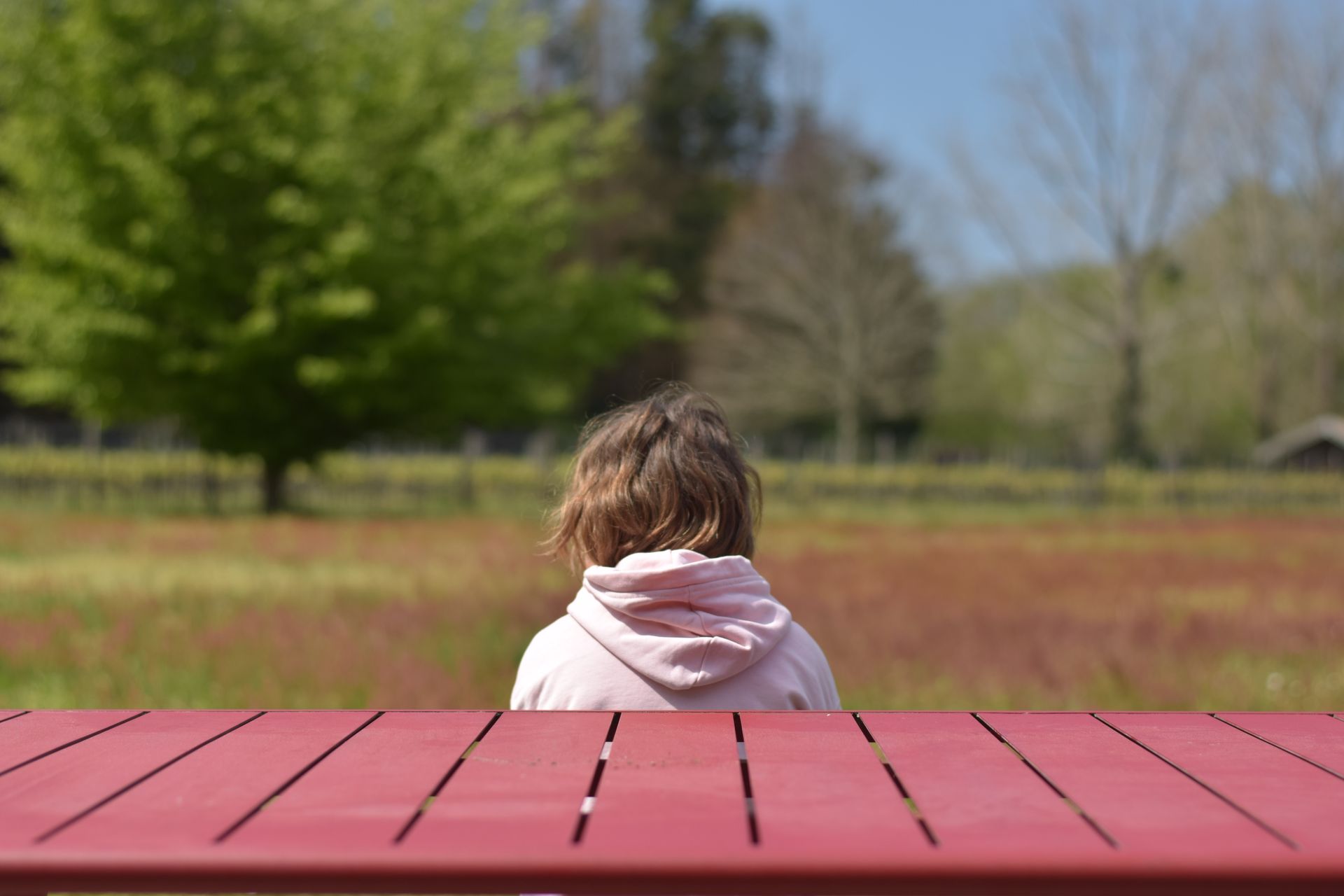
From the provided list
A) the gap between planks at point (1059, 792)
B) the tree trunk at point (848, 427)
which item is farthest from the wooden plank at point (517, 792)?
the tree trunk at point (848, 427)

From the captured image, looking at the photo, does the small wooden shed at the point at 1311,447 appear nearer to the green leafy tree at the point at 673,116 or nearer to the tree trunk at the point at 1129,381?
the tree trunk at the point at 1129,381

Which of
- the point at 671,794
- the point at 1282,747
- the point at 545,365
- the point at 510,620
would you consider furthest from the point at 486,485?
the point at 671,794

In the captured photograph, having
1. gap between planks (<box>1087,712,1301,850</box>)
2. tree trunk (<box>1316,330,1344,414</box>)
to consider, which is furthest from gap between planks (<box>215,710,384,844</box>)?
tree trunk (<box>1316,330,1344,414</box>)

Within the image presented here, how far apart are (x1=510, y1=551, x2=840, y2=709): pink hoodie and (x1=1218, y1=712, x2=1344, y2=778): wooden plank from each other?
77 cm

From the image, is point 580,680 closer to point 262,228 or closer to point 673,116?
point 262,228

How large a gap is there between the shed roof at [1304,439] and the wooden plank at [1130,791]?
41.2 metres

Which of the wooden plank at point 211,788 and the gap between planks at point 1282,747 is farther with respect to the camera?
the gap between planks at point 1282,747

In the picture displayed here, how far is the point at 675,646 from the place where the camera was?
234cm

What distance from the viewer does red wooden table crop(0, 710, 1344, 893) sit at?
1.45 m

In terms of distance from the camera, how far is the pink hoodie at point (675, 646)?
7.63 feet

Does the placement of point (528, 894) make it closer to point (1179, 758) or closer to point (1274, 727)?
point (1179, 758)

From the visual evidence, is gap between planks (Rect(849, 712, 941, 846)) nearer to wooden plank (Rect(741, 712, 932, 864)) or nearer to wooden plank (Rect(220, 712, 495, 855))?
wooden plank (Rect(741, 712, 932, 864))

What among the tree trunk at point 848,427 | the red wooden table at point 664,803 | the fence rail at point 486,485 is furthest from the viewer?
the tree trunk at point 848,427

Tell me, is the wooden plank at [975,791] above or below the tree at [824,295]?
below
